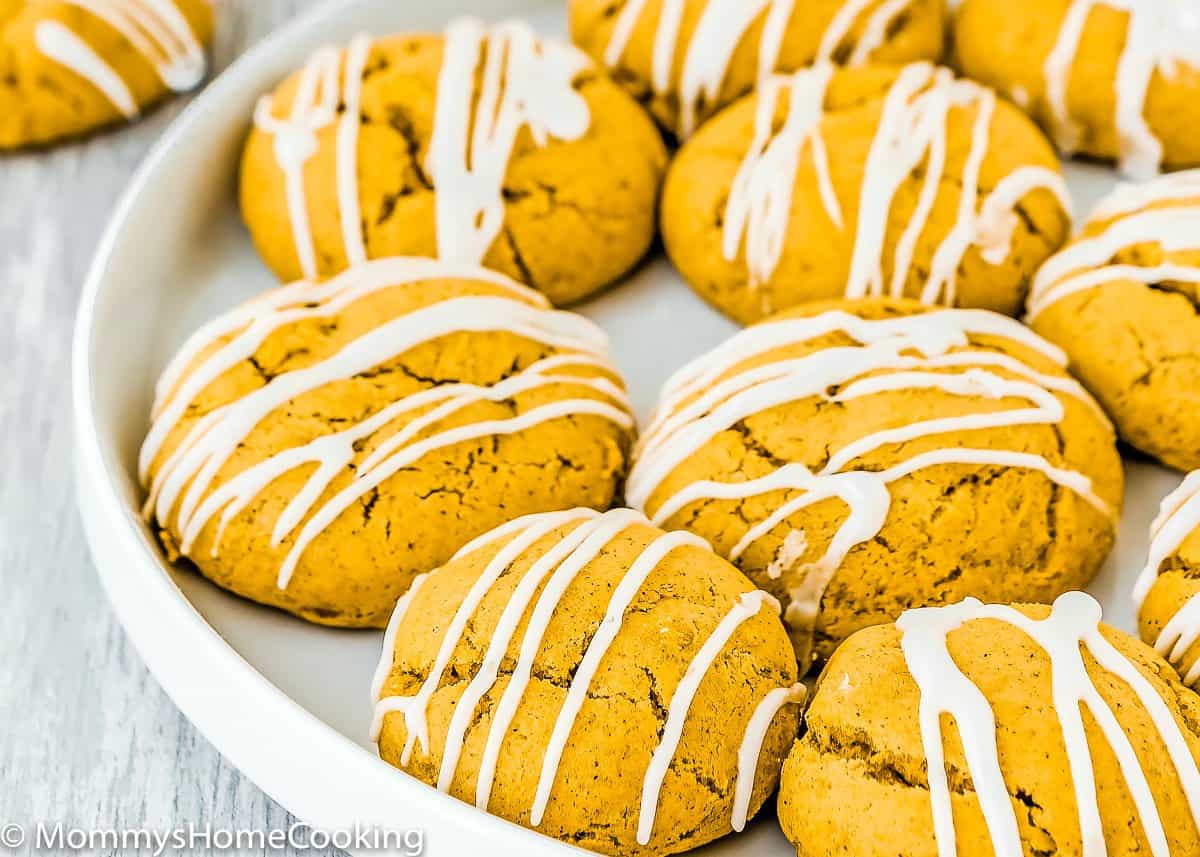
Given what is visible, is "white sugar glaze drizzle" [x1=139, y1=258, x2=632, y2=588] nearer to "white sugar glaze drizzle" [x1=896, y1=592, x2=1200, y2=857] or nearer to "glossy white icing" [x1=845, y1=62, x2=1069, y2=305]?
"glossy white icing" [x1=845, y1=62, x2=1069, y2=305]

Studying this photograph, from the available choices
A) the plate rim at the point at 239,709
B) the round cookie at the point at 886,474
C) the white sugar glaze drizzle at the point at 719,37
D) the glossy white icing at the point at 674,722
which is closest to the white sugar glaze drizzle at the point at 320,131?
the plate rim at the point at 239,709

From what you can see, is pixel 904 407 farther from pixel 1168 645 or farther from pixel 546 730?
pixel 546 730

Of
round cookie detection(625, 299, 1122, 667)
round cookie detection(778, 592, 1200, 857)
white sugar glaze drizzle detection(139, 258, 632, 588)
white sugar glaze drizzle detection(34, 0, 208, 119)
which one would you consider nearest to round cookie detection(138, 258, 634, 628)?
white sugar glaze drizzle detection(139, 258, 632, 588)

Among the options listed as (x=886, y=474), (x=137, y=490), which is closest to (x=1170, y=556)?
(x=886, y=474)

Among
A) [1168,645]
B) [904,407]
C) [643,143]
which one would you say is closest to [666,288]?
[643,143]

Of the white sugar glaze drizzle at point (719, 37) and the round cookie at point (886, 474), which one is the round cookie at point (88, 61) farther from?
the round cookie at point (886, 474)

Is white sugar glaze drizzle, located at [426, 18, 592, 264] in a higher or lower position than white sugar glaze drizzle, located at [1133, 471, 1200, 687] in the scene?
higher
